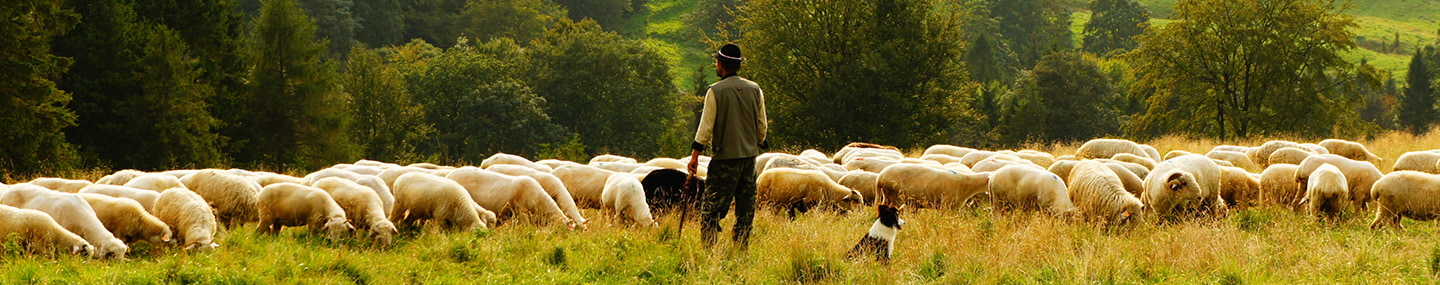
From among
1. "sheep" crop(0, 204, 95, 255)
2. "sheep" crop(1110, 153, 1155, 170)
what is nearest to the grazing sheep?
"sheep" crop(0, 204, 95, 255)

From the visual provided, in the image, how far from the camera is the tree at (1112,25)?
103750 millimetres

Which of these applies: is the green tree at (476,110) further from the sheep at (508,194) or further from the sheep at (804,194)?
the sheep at (804,194)

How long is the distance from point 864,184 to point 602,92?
52592 millimetres

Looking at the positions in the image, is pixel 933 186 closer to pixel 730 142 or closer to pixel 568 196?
pixel 568 196

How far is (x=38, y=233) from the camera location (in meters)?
7.82

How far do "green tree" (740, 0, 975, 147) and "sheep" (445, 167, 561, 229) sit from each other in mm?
27435

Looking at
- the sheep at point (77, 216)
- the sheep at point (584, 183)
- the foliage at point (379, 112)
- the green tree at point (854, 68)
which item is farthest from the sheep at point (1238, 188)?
the foliage at point (379, 112)

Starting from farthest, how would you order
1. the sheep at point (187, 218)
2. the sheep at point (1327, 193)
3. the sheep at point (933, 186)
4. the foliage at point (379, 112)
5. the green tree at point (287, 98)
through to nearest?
the foliage at point (379, 112) → the green tree at point (287, 98) → the sheep at point (933, 186) → the sheep at point (1327, 193) → the sheep at point (187, 218)

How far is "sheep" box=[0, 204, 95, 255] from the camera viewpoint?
7730 millimetres

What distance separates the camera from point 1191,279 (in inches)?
285

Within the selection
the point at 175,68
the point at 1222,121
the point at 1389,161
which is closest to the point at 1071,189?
the point at 1389,161

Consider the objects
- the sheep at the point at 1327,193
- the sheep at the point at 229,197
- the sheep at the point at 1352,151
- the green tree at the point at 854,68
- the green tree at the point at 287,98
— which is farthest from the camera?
the green tree at the point at 287,98

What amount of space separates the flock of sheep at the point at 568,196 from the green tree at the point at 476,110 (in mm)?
45750

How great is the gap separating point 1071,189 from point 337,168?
9087 millimetres
